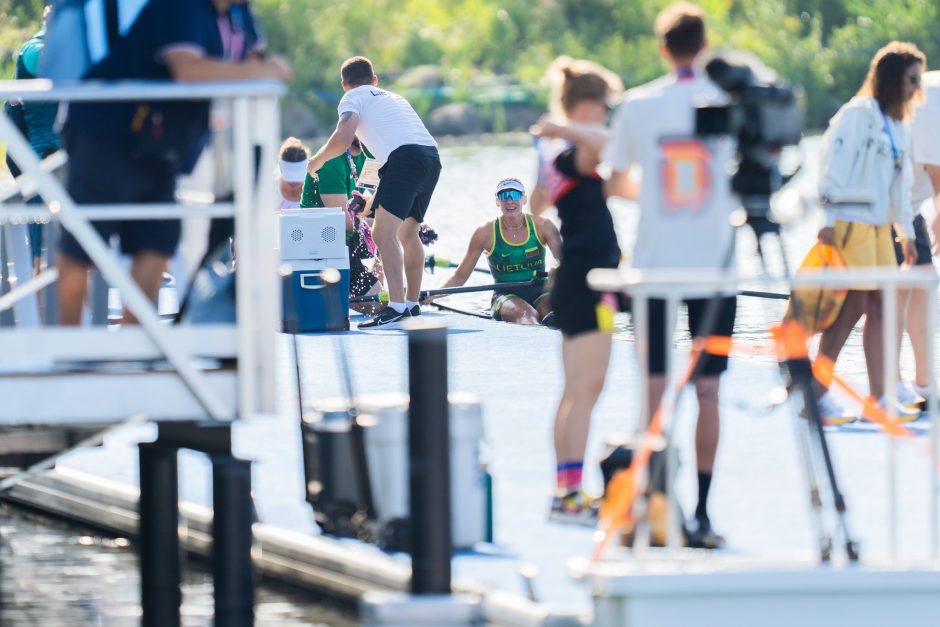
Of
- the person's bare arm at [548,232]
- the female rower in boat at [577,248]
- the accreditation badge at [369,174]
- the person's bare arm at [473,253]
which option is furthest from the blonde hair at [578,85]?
the accreditation badge at [369,174]

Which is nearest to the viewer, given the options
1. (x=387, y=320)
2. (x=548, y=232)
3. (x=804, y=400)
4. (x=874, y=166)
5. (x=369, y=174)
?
(x=804, y=400)

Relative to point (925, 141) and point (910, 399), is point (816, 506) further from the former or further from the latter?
point (925, 141)

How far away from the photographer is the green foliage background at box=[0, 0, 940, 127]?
6212 cm

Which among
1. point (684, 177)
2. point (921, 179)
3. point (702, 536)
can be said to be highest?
point (684, 177)

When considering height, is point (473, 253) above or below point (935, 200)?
below

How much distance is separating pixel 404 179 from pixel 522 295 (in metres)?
1.31

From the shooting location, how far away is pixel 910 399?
8.15 meters

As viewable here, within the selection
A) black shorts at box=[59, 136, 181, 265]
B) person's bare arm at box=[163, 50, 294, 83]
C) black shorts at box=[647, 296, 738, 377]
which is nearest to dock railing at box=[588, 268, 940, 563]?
black shorts at box=[647, 296, 738, 377]

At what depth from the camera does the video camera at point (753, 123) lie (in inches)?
203

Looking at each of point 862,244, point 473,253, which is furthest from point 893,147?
point 473,253

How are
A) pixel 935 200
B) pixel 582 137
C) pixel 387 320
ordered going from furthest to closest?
pixel 387 320
pixel 935 200
pixel 582 137

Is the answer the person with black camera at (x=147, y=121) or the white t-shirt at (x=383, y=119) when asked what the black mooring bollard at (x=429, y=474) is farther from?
the white t-shirt at (x=383, y=119)

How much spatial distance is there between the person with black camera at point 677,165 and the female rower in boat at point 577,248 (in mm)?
305

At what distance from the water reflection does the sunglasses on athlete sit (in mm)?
3735
